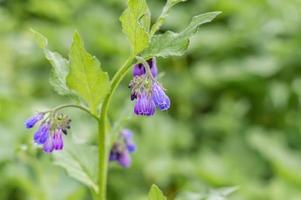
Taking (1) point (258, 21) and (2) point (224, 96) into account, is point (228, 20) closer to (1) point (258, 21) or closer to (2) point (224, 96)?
(1) point (258, 21)

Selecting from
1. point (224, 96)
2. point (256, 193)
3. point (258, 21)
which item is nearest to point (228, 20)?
point (258, 21)

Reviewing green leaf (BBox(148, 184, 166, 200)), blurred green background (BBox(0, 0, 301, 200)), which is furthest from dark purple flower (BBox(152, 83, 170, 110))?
blurred green background (BBox(0, 0, 301, 200))

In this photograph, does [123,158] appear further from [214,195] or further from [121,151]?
[214,195]

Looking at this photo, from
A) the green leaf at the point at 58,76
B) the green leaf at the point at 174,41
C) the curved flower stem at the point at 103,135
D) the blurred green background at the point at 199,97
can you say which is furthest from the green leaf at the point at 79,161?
the blurred green background at the point at 199,97

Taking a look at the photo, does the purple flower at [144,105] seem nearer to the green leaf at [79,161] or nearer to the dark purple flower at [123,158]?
the green leaf at [79,161]

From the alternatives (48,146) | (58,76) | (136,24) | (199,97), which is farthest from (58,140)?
(199,97)

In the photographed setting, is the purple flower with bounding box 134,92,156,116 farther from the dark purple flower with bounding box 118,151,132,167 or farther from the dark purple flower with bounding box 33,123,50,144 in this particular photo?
the dark purple flower with bounding box 118,151,132,167
